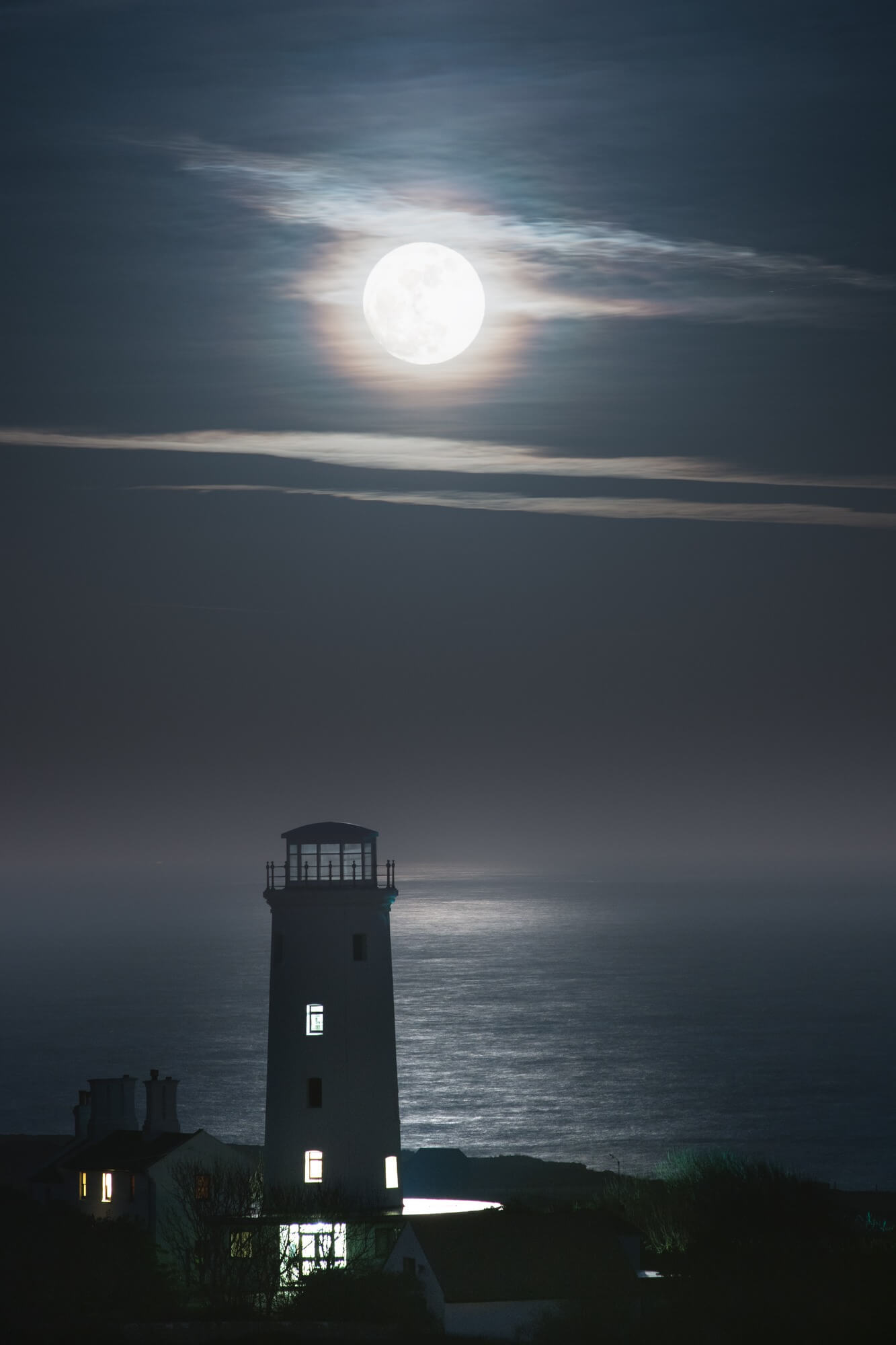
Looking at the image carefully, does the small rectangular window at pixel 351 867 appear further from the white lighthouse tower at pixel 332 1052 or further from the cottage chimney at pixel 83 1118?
the cottage chimney at pixel 83 1118

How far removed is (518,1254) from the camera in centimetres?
3058

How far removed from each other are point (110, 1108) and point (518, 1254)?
1279 cm

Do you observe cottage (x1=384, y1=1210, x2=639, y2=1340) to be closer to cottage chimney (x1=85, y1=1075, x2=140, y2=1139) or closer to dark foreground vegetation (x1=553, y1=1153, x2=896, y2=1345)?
dark foreground vegetation (x1=553, y1=1153, x2=896, y2=1345)

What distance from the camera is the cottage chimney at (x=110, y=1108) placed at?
38.6m

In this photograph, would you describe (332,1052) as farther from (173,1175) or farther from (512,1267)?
(512,1267)

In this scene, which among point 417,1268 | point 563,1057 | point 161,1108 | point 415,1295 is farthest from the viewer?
point 563,1057

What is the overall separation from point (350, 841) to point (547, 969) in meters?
155

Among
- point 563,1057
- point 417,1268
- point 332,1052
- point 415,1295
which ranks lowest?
point 415,1295

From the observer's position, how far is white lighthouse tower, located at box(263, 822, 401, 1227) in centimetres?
3250

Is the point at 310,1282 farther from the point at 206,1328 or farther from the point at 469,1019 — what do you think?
the point at 469,1019

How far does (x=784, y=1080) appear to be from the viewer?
Answer: 342 feet

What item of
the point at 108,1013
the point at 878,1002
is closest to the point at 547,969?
the point at 878,1002

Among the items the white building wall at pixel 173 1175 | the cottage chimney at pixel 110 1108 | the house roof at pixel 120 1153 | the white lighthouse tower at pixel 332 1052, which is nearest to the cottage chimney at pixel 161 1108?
the house roof at pixel 120 1153

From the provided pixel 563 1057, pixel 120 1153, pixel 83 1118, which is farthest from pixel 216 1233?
pixel 563 1057
